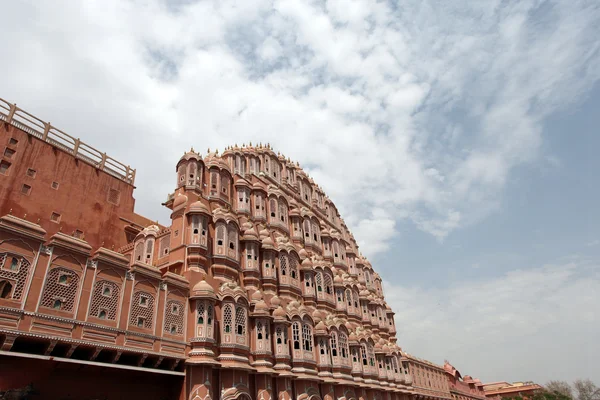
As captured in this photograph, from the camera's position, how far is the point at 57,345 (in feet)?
53.1

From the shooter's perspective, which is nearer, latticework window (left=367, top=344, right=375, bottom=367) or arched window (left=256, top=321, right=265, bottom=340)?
arched window (left=256, top=321, right=265, bottom=340)

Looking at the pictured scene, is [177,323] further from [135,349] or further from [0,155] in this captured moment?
[0,155]

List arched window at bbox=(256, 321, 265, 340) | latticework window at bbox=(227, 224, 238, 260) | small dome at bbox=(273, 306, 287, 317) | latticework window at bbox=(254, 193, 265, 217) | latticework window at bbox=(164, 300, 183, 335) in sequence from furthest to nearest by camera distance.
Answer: latticework window at bbox=(254, 193, 265, 217), latticework window at bbox=(227, 224, 238, 260), small dome at bbox=(273, 306, 287, 317), arched window at bbox=(256, 321, 265, 340), latticework window at bbox=(164, 300, 183, 335)

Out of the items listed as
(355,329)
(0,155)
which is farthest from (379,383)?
(0,155)

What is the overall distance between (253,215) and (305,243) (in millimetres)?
6980

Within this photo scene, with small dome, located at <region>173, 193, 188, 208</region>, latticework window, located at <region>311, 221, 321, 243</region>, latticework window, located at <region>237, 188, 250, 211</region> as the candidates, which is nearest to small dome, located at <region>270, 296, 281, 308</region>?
latticework window, located at <region>237, 188, 250, 211</region>

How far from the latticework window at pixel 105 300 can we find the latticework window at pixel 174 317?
2.85 meters

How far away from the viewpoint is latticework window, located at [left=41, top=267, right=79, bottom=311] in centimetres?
1625

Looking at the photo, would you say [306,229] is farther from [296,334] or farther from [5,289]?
[5,289]

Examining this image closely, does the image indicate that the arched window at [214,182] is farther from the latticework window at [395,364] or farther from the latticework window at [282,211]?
the latticework window at [395,364]

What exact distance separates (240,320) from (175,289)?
4.16 m

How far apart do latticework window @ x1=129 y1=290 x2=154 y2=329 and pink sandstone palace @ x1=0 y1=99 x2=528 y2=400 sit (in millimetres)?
73

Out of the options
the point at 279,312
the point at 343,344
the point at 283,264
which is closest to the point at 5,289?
the point at 279,312

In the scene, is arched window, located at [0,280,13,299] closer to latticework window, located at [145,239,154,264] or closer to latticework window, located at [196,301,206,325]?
latticework window, located at [196,301,206,325]
